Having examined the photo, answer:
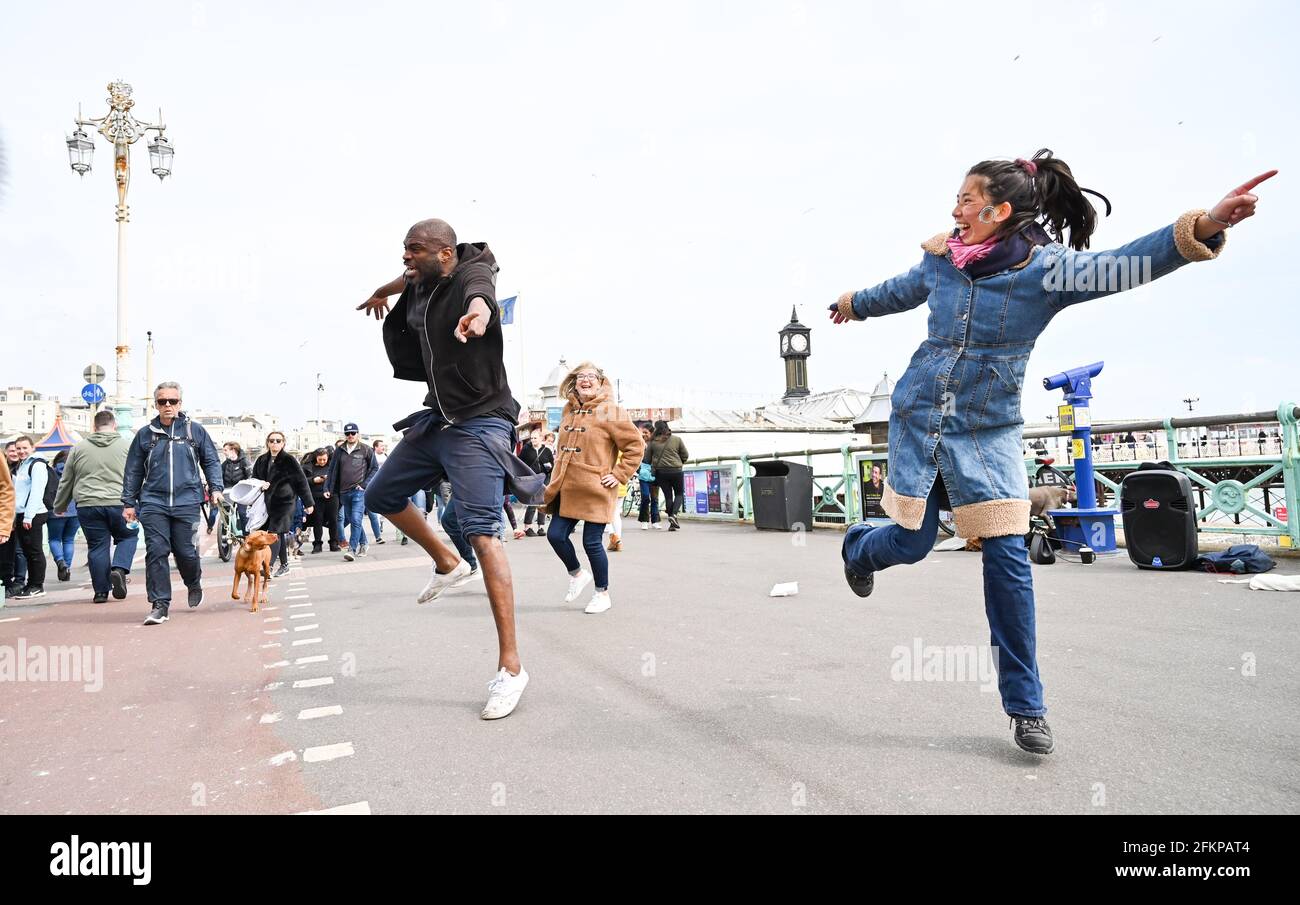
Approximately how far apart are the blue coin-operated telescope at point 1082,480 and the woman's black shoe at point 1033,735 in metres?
6.27

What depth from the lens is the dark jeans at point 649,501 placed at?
16.9m

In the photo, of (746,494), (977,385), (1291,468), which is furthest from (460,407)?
(746,494)

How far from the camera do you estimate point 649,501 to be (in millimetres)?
17219

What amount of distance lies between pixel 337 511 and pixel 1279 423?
12.3 meters

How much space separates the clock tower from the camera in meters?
78.8

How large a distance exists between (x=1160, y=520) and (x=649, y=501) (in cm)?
1057

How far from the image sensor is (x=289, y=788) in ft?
9.36

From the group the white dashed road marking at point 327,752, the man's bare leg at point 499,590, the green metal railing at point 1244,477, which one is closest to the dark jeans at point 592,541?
the man's bare leg at point 499,590

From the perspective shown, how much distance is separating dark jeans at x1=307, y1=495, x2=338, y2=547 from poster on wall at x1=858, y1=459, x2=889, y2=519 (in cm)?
822

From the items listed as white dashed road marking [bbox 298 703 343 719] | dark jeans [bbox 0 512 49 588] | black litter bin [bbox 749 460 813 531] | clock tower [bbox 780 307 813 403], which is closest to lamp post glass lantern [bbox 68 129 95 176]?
dark jeans [bbox 0 512 49 588]

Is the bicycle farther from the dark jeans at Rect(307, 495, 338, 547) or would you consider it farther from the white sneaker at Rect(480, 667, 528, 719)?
the white sneaker at Rect(480, 667, 528, 719)
